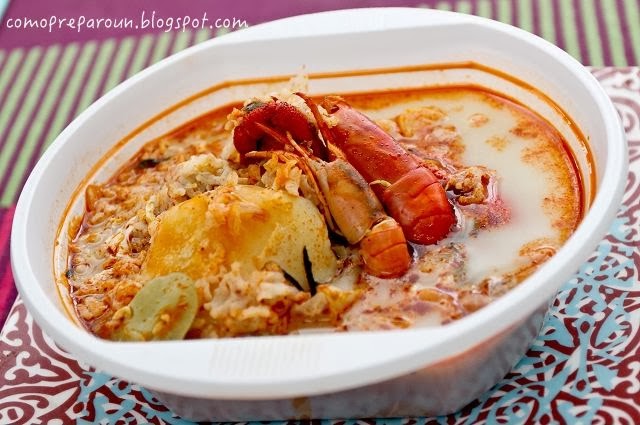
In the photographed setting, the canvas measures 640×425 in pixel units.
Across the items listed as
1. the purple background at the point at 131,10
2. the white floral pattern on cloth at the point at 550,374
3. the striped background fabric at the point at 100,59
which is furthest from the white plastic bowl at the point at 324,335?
the purple background at the point at 131,10

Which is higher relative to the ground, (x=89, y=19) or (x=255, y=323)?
(x=255, y=323)

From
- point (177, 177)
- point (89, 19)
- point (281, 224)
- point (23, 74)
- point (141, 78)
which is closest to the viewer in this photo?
point (281, 224)

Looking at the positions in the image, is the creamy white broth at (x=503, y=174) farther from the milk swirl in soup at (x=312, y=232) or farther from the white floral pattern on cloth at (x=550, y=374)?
the white floral pattern on cloth at (x=550, y=374)

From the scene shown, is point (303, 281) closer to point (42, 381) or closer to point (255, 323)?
point (255, 323)

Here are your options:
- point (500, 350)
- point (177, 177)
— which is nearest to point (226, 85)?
point (177, 177)

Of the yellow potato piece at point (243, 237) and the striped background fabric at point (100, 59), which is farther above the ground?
the yellow potato piece at point (243, 237)

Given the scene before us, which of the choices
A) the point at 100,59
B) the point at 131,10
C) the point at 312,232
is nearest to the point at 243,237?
the point at 312,232
